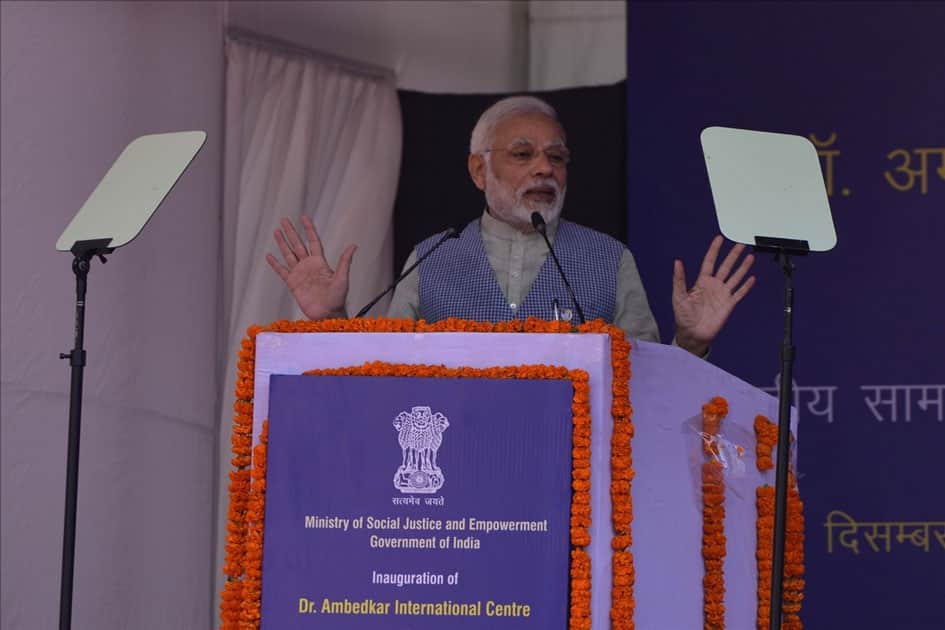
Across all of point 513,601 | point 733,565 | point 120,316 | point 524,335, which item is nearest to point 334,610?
point 513,601

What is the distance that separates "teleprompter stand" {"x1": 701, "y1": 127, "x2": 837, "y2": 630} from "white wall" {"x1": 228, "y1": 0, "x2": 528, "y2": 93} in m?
2.20

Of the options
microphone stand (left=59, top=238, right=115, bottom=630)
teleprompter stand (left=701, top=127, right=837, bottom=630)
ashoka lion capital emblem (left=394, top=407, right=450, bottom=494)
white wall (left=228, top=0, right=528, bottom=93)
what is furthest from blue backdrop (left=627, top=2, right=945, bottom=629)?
ashoka lion capital emblem (left=394, top=407, right=450, bottom=494)

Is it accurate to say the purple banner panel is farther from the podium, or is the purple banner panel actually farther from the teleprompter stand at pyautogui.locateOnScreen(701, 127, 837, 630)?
the teleprompter stand at pyautogui.locateOnScreen(701, 127, 837, 630)

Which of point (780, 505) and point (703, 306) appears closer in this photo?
point (780, 505)

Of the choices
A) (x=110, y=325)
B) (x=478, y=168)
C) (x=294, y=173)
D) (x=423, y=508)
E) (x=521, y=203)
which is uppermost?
(x=294, y=173)

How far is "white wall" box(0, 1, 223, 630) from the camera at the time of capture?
3.82 m

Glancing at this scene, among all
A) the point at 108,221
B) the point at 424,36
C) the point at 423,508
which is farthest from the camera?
the point at 424,36

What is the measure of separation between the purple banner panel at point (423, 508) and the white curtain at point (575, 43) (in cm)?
287

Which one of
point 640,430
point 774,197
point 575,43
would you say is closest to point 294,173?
point 575,43

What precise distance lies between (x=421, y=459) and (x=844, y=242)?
7.61 ft

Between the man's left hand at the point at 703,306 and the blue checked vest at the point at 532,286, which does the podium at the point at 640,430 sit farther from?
the blue checked vest at the point at 532,286

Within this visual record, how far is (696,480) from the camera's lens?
7.76 ft

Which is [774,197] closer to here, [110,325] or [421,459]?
[421,459]

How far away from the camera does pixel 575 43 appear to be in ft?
16.1
